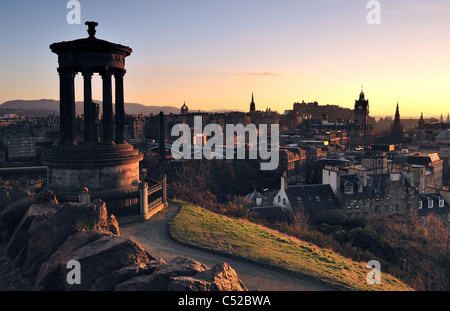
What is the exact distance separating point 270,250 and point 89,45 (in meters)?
15.6

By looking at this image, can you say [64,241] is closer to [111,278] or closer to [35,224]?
[35,224]

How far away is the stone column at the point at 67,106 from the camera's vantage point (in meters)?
23.2

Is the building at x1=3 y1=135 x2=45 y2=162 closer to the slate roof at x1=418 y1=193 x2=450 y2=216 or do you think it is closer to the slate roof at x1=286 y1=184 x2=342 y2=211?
the slate roof at x1=286 y1=184 x2=342 y2=211

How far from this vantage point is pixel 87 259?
9648 millimetres

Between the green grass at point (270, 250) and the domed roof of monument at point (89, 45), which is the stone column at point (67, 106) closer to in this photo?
the domed roof of monument at point (89, 45)

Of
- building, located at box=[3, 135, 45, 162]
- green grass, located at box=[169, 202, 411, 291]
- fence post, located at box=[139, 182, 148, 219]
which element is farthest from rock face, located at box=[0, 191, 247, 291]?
building, located at box=[3, 135, 45, 162]

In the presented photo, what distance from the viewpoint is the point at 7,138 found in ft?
405

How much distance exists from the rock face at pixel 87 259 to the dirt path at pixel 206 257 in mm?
3068

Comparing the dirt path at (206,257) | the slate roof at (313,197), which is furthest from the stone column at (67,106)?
the slate roof at (313,197)

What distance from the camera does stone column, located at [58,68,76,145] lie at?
2319 cm

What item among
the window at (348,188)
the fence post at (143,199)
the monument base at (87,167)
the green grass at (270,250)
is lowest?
the window at (348,188)
